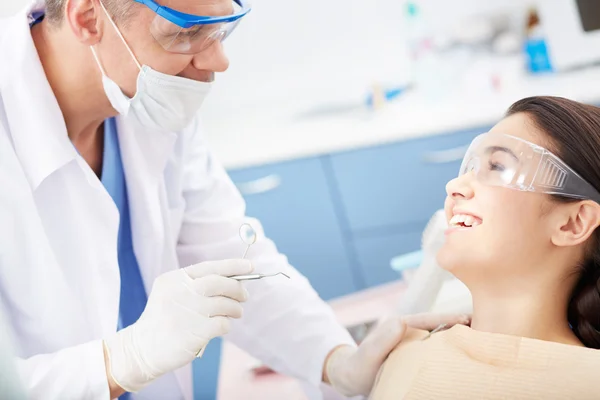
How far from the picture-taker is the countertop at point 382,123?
271cm

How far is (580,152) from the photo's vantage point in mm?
1338

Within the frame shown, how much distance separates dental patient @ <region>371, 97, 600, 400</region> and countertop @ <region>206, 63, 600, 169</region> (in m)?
1.27

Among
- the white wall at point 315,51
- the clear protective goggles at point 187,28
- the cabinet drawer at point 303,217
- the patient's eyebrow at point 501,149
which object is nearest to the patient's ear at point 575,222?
the patient's eyebrow at point 501,149

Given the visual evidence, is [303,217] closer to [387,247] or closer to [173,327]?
[387,247]

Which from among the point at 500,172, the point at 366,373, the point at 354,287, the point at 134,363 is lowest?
the point at 354,287

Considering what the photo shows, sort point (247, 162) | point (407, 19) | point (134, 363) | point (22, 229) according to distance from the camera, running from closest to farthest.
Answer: point (134, 363)
point (22, 229)
point (247, 162)
point (407, 19)

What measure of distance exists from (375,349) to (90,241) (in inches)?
24.3

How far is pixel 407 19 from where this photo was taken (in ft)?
10.7

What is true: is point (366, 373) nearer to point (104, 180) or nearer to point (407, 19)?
point (104, 180)

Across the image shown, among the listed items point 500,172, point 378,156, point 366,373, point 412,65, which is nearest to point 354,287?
point 378,156

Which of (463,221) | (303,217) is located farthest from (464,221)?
(303,217)

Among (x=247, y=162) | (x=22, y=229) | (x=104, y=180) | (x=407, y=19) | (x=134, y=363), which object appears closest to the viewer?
(x=134, y=363)

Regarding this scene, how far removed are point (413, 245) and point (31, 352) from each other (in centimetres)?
168

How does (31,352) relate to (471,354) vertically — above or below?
above
